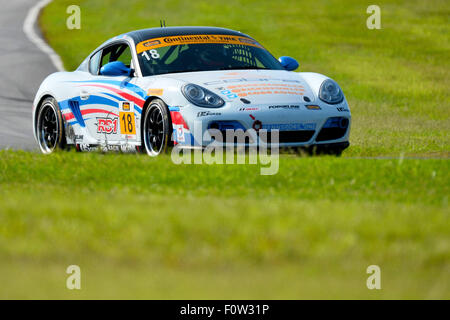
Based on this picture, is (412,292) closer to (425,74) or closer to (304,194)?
(304,194)

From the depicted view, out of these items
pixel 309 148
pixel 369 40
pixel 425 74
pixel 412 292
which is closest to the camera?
pixel 412 292

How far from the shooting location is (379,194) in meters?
7.57

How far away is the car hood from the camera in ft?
30.9

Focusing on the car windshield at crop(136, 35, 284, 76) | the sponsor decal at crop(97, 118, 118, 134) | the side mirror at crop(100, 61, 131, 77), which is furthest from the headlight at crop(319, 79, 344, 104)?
the sponsor decal at crop(97, 118, 118, 134)

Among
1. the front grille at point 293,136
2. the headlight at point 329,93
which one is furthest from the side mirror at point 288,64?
the front grille at point 293,136

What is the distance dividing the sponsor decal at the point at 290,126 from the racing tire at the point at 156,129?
982mm

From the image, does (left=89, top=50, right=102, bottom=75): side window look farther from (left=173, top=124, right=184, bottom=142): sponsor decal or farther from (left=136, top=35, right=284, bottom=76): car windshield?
(left=173, top=124, right=184, bottom=142): sponsor decal

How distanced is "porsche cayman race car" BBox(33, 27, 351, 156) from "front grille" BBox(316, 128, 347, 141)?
1 cm

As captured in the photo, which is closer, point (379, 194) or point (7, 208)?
point (7, 208)

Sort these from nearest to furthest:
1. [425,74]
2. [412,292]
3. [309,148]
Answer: [412,292] → [309,148] → [425,74]

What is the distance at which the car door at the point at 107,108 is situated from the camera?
10156 mm
